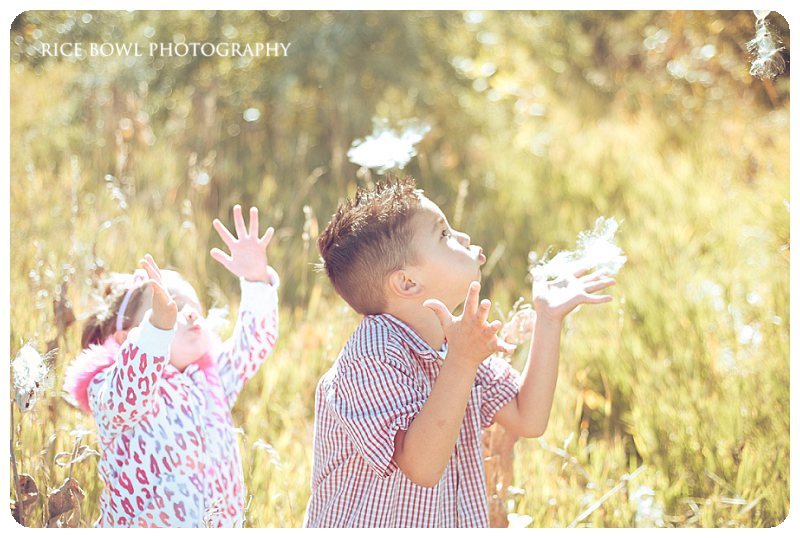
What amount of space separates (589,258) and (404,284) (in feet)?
1.26

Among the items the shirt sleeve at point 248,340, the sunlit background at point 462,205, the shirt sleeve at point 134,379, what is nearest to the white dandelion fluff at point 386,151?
the sunlit background at point 462,205

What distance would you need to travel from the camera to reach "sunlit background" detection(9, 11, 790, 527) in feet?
4.74

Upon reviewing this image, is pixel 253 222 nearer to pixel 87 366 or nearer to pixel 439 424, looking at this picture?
pixel 87 366

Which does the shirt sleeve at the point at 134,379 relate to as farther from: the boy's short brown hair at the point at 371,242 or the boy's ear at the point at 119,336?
the boy's short brown hair at the point at 371,242

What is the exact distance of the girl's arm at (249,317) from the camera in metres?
1.31

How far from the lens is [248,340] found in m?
1.31

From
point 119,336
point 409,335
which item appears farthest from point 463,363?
point 119,336

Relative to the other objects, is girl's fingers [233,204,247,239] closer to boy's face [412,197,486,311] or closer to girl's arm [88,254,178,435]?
girl's arm [88,254,178,435]

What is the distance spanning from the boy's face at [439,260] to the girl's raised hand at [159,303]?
37 cm

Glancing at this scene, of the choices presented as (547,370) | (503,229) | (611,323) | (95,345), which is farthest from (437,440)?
(503,229)

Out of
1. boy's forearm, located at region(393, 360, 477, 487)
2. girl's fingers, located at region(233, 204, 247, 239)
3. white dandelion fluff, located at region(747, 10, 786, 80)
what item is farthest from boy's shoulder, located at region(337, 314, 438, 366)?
white dandelion fluff, located at region(747, 10, 786, 80)
